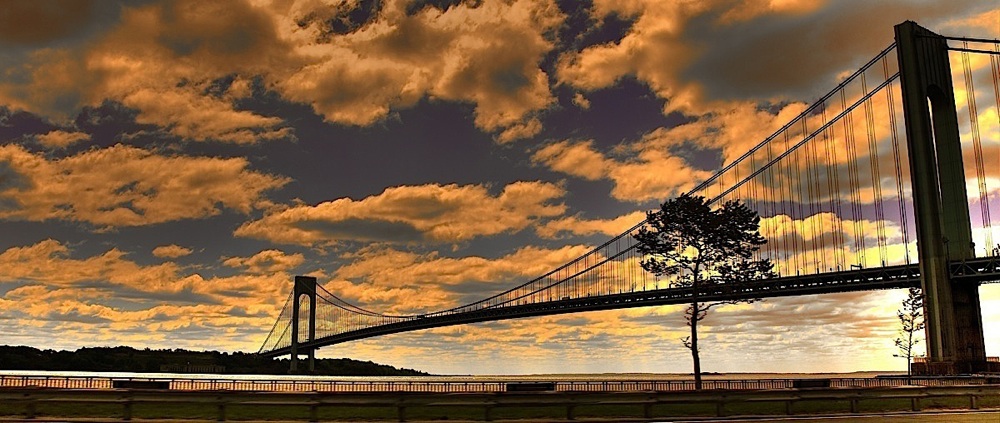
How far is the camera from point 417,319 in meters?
116

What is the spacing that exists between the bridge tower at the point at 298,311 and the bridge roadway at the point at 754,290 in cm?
2981

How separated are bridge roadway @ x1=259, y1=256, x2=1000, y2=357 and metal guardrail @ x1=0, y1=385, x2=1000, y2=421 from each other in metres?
25.2

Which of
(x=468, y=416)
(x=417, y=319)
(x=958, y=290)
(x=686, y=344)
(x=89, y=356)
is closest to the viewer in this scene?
(x=468, y=416)

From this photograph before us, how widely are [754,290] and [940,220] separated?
635 inches

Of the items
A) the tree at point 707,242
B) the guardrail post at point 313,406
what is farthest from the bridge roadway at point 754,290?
the guardrail post at point 313,406

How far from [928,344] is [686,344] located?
27117 millimetres

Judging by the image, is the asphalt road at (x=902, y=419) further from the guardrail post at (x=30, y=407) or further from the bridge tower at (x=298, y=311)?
the bridge tower at (x=298, y=311)

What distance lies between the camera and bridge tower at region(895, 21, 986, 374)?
223ft

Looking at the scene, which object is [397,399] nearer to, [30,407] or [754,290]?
[30,407]

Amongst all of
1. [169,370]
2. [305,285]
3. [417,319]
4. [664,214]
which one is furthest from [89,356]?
[664,214]

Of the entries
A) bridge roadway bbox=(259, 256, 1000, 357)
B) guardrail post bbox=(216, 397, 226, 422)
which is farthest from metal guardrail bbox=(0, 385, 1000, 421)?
bridge roadway bbox=(259, 256, 1000, 357)

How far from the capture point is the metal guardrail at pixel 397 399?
25.3 metres

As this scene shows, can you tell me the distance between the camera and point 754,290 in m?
79.1

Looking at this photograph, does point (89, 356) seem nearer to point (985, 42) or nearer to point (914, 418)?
point (985, 42)
